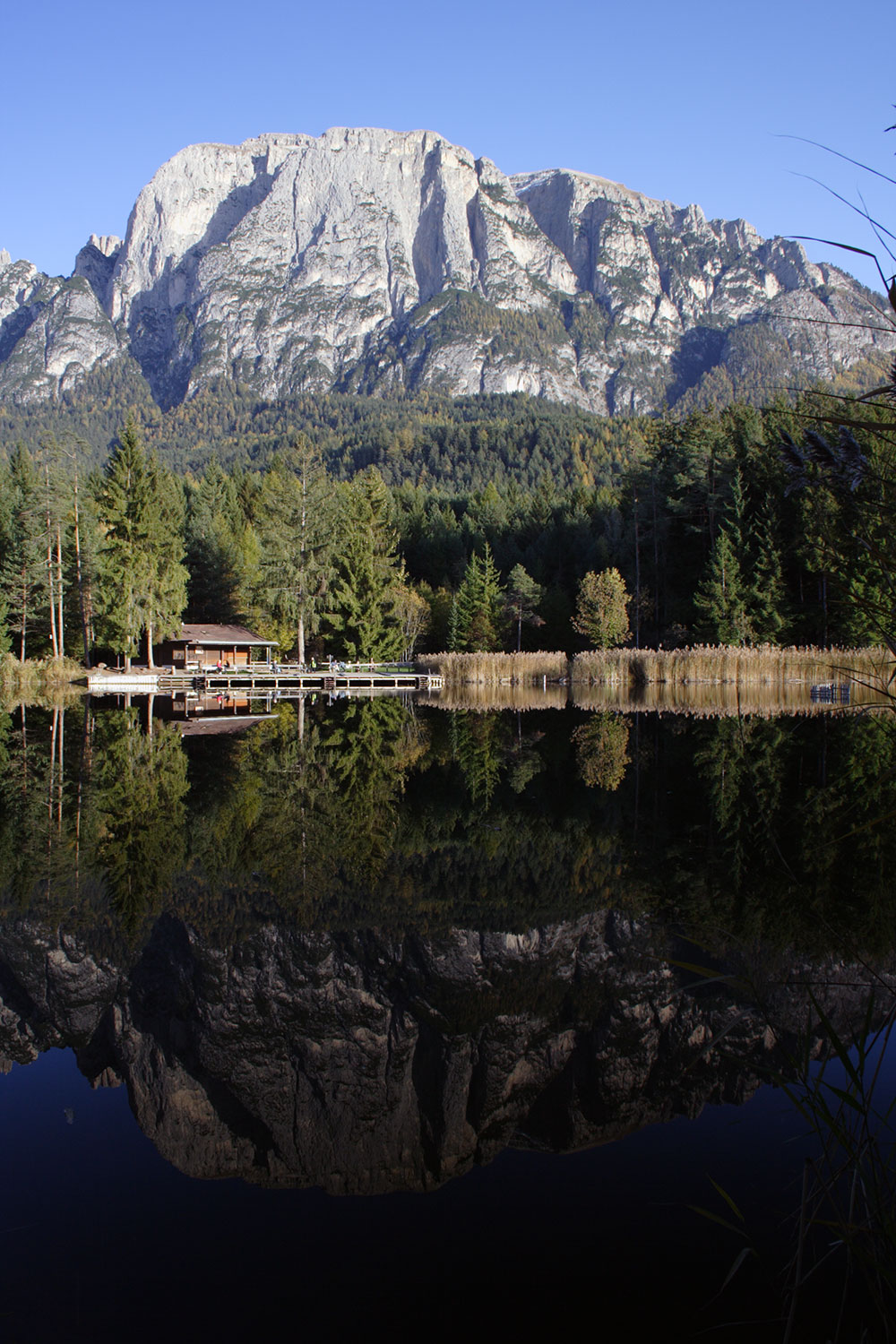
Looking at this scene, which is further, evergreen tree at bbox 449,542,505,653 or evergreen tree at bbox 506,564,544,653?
evergreen tree at bbox 449,542,505,653

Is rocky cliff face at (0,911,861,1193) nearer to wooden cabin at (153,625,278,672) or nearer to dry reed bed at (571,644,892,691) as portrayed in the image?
dry reed bed at (571,644,892,691)

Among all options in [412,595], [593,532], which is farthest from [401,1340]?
[593,532]

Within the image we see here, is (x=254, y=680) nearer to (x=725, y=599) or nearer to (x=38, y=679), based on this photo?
(x=38, y=679)

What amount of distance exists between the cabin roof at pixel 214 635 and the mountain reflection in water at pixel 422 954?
34200mm

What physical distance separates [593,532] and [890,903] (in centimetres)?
5312

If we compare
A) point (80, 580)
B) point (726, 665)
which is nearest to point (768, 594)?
point (726, 665)

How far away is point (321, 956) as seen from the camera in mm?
4520

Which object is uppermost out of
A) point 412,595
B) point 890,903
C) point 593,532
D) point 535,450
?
point 535,450

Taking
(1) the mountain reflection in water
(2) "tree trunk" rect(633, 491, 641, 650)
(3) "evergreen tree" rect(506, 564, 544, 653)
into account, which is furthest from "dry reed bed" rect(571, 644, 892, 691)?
(3) "evergreen tree" rect(506, 564, 544, 653)

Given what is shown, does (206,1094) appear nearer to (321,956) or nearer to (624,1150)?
(321,956)

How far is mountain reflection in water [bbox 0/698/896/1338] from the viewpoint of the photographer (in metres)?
3.26

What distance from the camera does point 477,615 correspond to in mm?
49375

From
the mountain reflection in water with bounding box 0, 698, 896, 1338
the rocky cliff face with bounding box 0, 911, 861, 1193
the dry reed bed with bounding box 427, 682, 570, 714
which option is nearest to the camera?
the rocky cliff face with bounding box 0, 911, 861, 1193

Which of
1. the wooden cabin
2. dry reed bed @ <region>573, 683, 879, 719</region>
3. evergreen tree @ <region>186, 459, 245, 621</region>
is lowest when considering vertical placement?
dry reed bed @ <region>573, 683, 879, 719</region>
